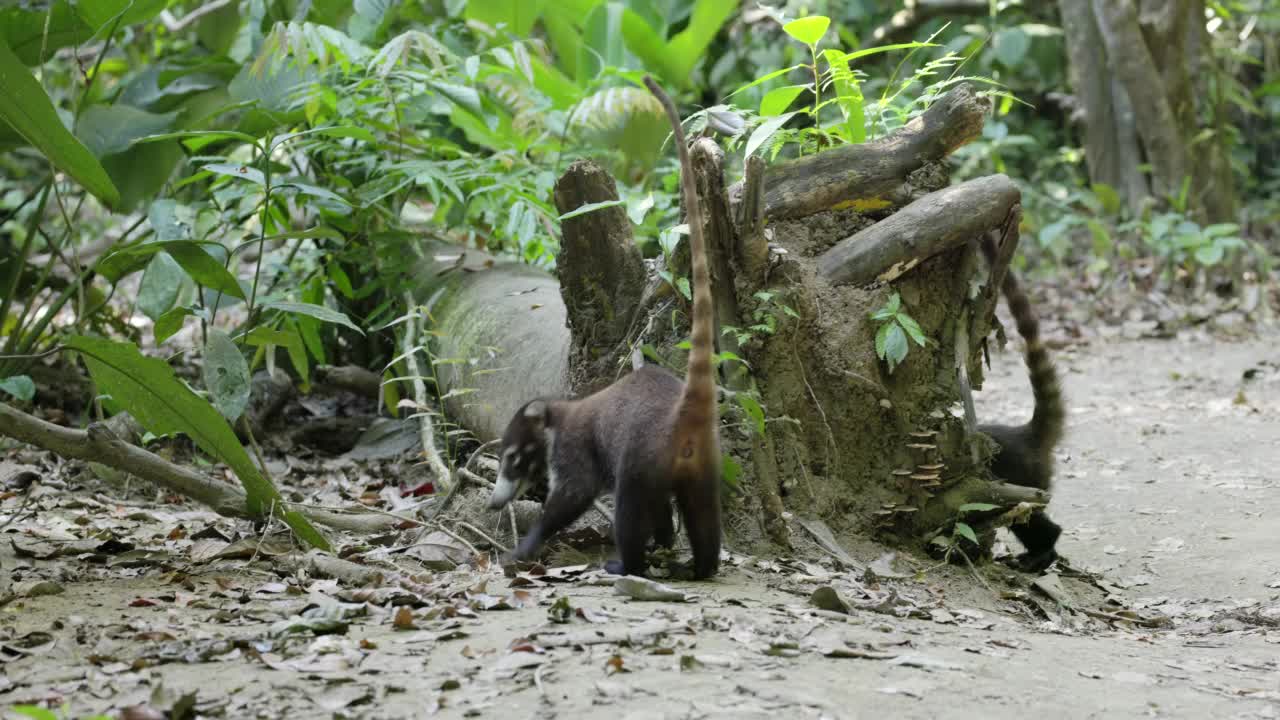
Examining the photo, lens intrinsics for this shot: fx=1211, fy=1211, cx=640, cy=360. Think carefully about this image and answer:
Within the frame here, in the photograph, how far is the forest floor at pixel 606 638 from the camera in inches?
89.2

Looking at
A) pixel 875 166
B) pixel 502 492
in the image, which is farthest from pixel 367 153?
pixel 875 166

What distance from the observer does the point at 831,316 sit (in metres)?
3.78

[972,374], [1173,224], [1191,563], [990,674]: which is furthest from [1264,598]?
[1173,224]

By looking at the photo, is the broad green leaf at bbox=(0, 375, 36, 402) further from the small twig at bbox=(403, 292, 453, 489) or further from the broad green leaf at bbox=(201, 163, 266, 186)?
the small twig at bbox=(403, 292, 453, 489)

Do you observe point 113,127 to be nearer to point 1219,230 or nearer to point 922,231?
point 922,231

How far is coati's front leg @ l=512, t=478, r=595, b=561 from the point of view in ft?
11.2

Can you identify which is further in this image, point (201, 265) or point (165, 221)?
point (165, 221)

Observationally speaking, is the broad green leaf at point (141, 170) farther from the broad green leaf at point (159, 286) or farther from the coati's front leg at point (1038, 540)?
the coati's front leg at point (1038, 540)

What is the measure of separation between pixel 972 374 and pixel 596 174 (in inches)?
57.2

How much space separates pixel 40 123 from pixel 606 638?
79.8 inches

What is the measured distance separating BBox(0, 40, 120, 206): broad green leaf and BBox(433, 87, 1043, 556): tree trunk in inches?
55.6

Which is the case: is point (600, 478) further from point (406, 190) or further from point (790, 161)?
point (406, 190)

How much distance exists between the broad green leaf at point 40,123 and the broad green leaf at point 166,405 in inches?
18.9

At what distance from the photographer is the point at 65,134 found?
3227 mm
